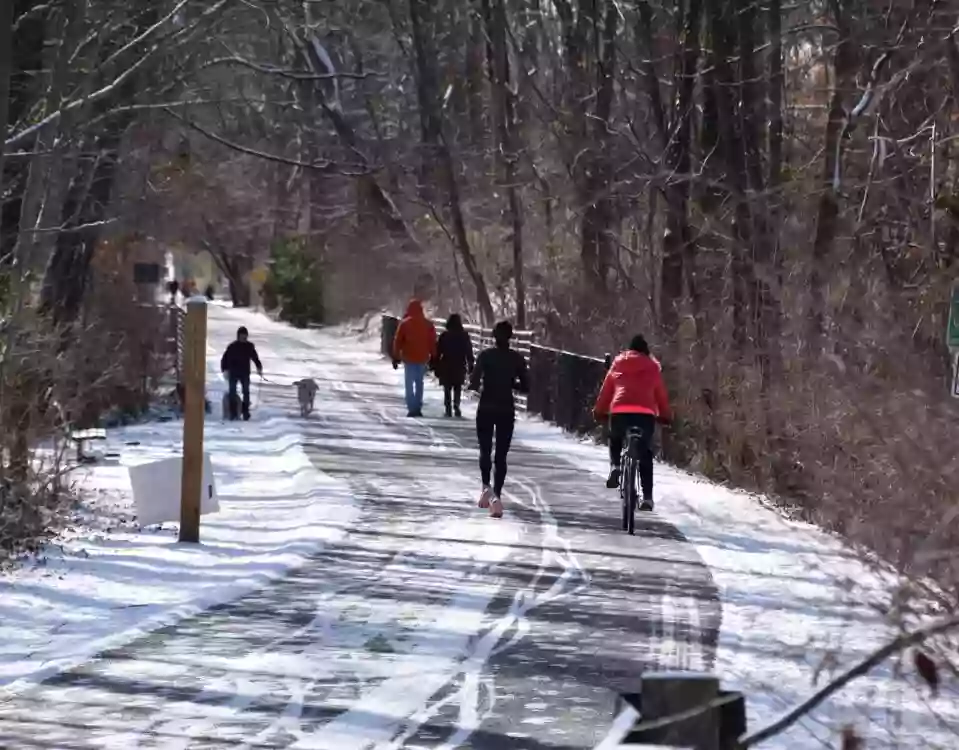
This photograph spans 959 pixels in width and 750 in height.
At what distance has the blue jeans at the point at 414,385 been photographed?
29.0 meters

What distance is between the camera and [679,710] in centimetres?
467

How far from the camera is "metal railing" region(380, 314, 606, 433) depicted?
A: 26391 mm

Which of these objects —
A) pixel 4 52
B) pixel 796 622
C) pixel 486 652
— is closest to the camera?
pixel 4 52

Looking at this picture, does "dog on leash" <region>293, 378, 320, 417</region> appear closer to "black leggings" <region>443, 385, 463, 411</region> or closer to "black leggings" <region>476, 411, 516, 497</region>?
"black leggings" <region>443, 385, 463, 411</region>

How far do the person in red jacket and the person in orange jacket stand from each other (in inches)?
500

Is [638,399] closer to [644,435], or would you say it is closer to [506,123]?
[644,435]

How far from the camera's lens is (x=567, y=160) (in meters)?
31.5

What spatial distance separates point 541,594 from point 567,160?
2012cm

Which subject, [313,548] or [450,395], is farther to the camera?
Result: [450,395]

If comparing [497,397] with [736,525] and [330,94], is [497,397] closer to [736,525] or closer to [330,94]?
[736,525]

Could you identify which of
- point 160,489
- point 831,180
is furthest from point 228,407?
point 160,489

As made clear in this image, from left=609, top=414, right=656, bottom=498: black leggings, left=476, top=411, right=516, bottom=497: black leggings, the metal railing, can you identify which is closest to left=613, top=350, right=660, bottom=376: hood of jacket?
left=609, top=414, right=656, bottom=498: black leggings

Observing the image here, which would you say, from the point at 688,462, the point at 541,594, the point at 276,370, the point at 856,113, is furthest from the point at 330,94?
the point at 541,594

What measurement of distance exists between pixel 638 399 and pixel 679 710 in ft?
37.1
